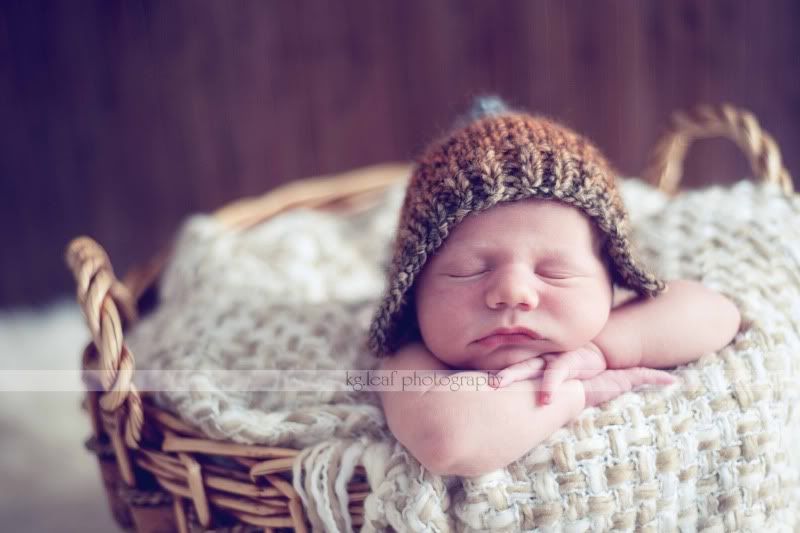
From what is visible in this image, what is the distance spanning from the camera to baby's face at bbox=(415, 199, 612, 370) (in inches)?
28.5

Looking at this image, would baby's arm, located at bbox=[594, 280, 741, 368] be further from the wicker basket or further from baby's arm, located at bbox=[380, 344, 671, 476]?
the wicker basket

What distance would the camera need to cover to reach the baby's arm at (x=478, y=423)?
659 millimetres

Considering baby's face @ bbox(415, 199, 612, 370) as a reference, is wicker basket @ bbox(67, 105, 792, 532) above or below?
below

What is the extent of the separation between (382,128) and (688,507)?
54.4 inches

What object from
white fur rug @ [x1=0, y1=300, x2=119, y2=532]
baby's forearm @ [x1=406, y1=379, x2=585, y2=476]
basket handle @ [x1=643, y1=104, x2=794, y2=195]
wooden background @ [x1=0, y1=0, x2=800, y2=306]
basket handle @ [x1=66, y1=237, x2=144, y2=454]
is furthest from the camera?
wooden background @ [x1=0, y1=0, x2=800, y2=306]

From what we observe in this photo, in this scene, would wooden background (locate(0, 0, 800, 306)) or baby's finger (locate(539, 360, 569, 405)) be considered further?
wooden background (locate(0, 0, 800, 306))

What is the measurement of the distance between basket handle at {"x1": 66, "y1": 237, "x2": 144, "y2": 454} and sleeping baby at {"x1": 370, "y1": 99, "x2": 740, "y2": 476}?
0.25m

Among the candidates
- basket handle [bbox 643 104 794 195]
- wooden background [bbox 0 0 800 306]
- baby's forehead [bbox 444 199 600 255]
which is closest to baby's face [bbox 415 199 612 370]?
baby's forehead [bbox 444 199 600 255]

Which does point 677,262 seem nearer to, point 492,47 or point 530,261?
point 530,261

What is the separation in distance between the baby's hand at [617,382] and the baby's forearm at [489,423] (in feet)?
0.10

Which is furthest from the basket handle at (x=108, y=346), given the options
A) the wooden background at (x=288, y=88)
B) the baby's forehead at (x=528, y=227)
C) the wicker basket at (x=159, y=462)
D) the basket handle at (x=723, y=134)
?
the wooden background at (x=288, y=88)

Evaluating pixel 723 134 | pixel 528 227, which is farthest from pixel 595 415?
pixel 723 134

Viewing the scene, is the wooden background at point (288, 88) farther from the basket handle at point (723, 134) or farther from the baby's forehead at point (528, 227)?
the baby's forehead at point (528, 227)

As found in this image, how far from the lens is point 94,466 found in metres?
1.32
